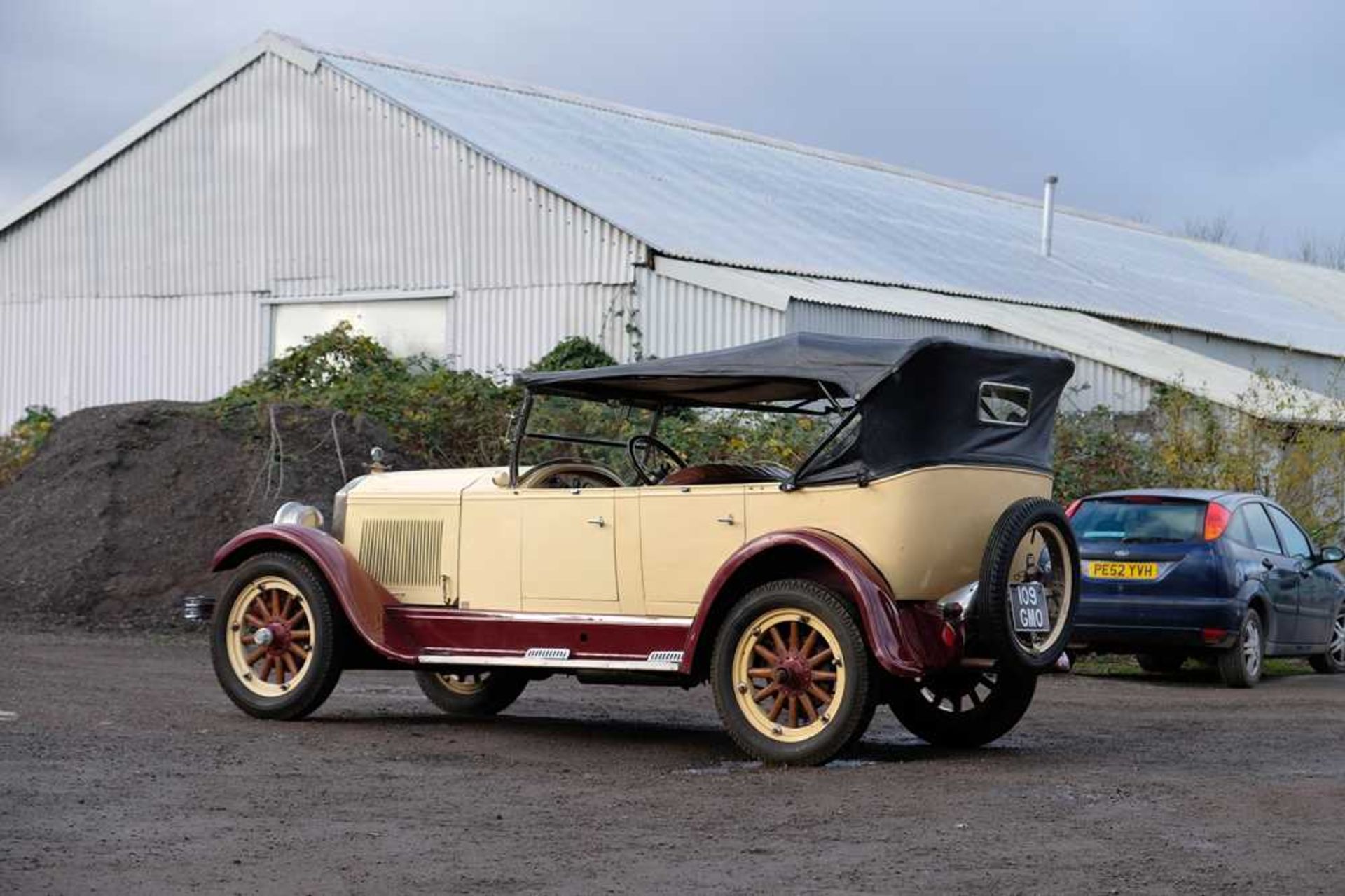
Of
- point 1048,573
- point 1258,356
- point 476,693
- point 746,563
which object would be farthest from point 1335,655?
point 1258,356

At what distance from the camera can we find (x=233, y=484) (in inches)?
782

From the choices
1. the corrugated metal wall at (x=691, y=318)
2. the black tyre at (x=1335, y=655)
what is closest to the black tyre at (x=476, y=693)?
the black tyre at (x=1335, y=655)

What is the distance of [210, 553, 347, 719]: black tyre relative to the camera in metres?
11.0

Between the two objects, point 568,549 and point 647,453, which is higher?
point 647,453

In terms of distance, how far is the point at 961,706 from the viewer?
10.9 m

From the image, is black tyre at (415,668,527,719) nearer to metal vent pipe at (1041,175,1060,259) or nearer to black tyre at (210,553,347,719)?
black tyre at (210,553,347,719)

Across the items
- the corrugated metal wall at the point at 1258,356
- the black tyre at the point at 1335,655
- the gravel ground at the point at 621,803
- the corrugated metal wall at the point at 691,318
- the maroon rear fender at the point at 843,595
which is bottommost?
the gravel ground at the point at 621,803

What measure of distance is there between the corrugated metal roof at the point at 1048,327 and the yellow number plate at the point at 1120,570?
7.90 meters

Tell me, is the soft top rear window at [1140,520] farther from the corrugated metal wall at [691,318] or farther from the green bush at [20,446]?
the green bush at [20,446]

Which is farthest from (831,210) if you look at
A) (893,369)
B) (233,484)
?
(893,369)

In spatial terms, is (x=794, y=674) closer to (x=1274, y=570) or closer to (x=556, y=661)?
(x=556, y=661)

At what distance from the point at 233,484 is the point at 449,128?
947 centimetres

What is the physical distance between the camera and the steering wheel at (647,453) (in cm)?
1134

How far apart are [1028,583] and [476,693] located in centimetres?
376
